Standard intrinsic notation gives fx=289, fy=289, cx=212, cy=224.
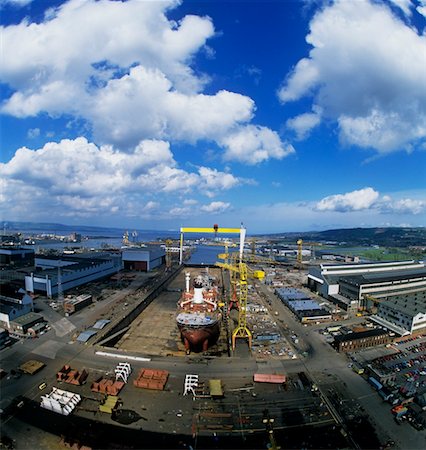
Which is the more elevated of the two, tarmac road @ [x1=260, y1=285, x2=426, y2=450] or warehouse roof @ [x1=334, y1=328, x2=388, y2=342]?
warehouse roof @ [x1=334, y1=328, x2=388, y2=342]

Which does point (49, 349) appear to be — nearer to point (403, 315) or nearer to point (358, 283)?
point (403, 315)

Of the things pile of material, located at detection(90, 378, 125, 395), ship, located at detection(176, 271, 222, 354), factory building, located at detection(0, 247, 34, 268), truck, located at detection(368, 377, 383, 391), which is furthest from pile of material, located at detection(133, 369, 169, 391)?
factory building, located at detection(0, 247, 34, 268)

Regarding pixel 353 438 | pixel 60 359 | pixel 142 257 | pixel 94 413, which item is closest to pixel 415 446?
pixel 353 438

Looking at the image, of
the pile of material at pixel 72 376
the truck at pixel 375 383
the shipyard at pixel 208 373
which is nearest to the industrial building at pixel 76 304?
the shipyard at pixel 208 373

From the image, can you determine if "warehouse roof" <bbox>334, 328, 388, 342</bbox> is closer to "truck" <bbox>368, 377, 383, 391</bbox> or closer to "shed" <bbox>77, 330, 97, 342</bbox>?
"truck" <bbox>368, 377, 383, 391</bbox>

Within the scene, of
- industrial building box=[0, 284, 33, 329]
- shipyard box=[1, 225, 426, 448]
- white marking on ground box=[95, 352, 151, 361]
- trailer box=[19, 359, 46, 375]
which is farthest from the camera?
industrial building box=[0, 284, 33, 329]

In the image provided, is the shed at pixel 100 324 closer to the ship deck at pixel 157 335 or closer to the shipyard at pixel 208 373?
the shipyard at pixel 208 373
